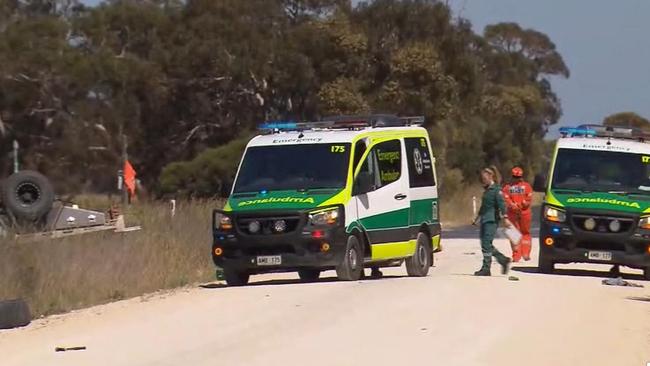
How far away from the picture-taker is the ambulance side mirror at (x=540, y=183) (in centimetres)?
2280

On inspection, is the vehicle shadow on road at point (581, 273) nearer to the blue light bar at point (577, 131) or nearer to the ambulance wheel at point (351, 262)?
the blue light bar at point (577, 131)

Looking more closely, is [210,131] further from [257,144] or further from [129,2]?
[257,144]

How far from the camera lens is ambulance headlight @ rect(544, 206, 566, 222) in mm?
21922

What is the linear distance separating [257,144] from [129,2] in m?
45.8

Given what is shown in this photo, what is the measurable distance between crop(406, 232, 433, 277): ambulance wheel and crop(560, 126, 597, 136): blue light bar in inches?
136

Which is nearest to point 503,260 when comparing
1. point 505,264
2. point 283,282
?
point 505,264

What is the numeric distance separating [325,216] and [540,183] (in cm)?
508

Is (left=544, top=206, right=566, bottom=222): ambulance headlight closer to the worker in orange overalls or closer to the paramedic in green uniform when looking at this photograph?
the paramedic in green uniform

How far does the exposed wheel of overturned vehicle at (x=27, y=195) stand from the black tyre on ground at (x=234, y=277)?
822 centimetres

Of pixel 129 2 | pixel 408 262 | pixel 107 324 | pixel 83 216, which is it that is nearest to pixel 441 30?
pixel 129 2

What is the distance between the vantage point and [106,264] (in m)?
19.9

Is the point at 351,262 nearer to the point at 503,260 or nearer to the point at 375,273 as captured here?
the point at 375,273

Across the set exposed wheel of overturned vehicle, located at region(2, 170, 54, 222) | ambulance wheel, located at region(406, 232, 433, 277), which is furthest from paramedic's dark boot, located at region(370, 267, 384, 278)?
exposed wheel of overturned vehicle, located at region(2, 170, 54, 222)

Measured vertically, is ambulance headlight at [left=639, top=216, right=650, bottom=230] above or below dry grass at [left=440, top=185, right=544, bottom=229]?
above
